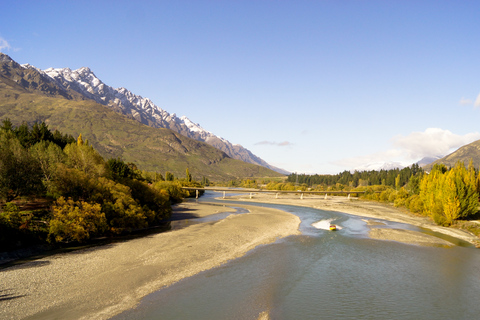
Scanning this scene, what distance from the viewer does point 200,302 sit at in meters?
26.2

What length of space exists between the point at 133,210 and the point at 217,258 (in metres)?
24.0

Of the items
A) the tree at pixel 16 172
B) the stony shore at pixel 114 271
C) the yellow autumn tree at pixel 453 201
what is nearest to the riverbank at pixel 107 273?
the stony shore at pixel 114 271

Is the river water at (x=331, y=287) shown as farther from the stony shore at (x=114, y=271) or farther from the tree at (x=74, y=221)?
the tree at (x=74, y=221)

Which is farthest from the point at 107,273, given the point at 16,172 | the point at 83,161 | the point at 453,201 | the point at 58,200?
the point at 453,201

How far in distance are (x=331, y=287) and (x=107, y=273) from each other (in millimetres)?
24647

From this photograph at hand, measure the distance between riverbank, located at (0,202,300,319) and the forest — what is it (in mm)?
5756

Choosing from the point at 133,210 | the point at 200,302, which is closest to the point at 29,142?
the point at 133,210

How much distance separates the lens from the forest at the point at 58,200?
41438mm

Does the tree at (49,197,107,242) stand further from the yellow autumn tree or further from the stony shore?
the yellow autumn tree

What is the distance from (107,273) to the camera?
3247cm

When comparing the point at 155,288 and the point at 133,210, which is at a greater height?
the point at 133,210

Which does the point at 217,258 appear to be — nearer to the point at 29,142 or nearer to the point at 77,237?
the point at 77,237

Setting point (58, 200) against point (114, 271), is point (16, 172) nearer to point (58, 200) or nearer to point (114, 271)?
point (58, 200)

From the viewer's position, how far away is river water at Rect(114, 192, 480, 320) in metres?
24.7
